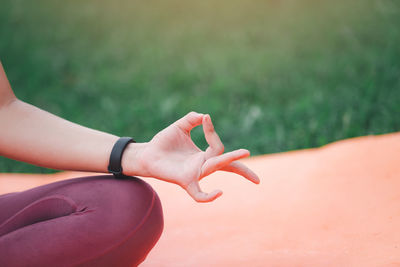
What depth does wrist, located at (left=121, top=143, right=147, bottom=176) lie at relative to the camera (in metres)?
1.05

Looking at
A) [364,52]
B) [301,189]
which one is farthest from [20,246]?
[364,52]

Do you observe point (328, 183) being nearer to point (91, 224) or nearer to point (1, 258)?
point (91, 224)

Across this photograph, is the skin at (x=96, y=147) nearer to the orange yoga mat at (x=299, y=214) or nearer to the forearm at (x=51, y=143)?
the forearm at (x=51, y=143)

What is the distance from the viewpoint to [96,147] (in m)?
1.09

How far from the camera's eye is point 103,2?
612 cm

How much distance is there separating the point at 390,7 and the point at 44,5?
4.28 metres

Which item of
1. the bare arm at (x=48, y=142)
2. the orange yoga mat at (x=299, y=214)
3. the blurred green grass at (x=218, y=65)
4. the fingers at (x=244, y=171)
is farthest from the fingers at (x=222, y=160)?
the blurred green grass at (x=218, y=65)

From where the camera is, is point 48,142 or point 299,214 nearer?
point 48,142

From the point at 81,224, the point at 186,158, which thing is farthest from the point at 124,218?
the point at 186,158

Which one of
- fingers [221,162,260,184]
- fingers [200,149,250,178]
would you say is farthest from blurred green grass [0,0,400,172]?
fingers [200,149,250,178]

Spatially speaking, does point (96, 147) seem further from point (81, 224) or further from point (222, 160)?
point (222, 160)

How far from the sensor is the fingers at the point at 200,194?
3.04ft

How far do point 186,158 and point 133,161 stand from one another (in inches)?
4.9

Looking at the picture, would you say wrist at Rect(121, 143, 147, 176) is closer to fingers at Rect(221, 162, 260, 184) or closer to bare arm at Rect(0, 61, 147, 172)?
bare arm at Rect(0, 61, 147, 172)
